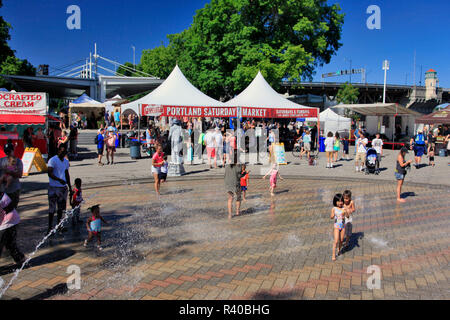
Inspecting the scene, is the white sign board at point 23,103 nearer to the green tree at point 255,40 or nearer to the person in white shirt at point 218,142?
the person in white shirt at point 218,142

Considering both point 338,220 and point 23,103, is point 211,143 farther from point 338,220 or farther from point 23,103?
point 338,220

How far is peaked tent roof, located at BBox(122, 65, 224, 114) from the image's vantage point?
62.2ft

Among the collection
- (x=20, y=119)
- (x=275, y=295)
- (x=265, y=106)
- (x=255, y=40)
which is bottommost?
(x=275, y=295)

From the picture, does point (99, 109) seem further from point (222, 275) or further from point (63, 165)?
point (222, 275)

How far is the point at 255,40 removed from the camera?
3131 cm

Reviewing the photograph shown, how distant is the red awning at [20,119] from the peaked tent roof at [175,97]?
4343 millimetres

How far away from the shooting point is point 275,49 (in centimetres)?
3091

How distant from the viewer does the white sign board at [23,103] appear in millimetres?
16875

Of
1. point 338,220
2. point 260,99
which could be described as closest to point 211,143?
point 260,99

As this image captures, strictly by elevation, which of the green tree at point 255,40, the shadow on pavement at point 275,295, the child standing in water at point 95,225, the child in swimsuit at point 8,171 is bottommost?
the shadow on pavement at point 275,295

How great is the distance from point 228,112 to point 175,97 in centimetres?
299

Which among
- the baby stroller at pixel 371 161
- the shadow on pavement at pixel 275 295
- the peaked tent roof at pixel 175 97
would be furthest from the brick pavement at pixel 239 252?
the peaked tent roof at pixel 175 97
